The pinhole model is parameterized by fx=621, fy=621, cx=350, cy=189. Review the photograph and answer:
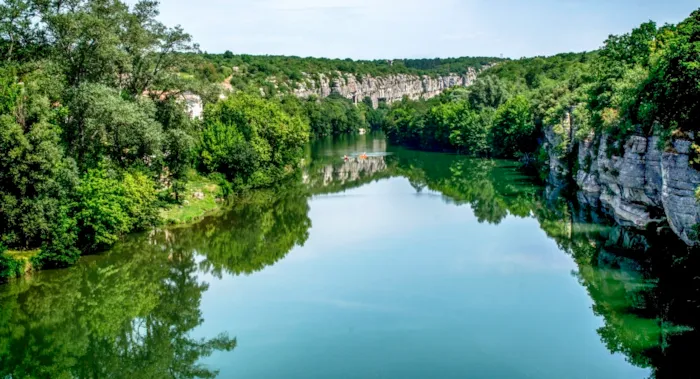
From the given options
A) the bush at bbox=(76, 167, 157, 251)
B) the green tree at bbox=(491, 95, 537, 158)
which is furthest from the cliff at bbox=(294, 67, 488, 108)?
the bush at bbox=(76, 167, 157, 251)

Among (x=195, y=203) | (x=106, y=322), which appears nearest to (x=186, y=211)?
(x=195, y=203)

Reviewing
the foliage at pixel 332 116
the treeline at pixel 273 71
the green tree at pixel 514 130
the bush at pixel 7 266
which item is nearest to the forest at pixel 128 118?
the bush at pixel 7 266

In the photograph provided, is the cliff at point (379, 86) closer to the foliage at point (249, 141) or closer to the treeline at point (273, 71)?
the treeline at point (273, 71)

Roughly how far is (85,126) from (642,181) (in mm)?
23886

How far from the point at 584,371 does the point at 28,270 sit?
67.7 ft

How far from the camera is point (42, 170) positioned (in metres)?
23.9

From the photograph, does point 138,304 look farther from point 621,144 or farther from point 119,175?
point 621,144

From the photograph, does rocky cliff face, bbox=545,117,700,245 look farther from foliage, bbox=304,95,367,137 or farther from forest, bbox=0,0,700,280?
foliage, bbox=304,95,367,137

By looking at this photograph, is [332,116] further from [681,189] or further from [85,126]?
[681,189]

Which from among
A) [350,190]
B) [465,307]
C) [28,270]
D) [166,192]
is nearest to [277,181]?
[350,190]

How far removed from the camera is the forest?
77.6 feet

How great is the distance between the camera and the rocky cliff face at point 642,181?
65.4 feet

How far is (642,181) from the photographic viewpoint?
A: 82.1ft

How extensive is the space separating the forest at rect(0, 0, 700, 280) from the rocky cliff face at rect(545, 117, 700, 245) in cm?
68
